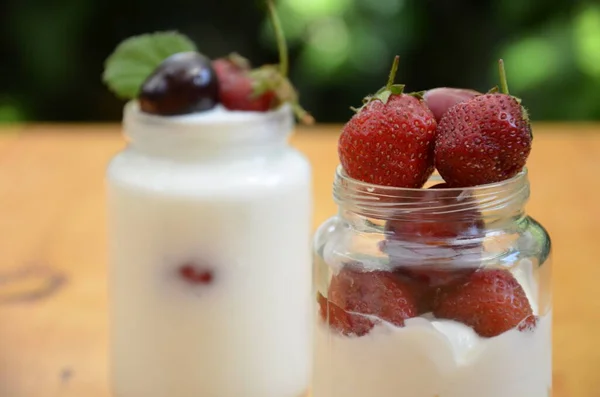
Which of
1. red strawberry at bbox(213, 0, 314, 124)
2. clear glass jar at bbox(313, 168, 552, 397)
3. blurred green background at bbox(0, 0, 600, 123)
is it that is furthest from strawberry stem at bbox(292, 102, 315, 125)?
blurred green background at bbox(0, 0, 600, 123)

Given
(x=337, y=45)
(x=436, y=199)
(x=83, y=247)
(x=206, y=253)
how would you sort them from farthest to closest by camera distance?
1. (x=337, y=45)
2. (x=83, y=247)
3. (x=206, y=253)
4. (x=436, y=199)

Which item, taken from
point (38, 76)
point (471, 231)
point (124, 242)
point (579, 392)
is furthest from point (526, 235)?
point (38, 76)

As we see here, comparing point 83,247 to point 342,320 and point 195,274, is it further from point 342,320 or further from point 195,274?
point 342,320

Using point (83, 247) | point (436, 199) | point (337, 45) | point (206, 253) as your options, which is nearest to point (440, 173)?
point (436, 199)

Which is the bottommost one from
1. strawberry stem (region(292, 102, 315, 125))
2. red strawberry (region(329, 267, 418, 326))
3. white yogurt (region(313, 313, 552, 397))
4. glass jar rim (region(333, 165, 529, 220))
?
white yogurt (region(313, 313, 552, 397))

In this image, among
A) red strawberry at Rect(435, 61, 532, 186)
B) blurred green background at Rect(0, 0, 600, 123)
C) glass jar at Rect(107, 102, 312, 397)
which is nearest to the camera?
red strawberry at Rect(435, 61, 532, 186)

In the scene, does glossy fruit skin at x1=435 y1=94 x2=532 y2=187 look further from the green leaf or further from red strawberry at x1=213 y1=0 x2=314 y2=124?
the green leaf

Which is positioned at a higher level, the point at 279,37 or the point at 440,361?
the point at 279,37
